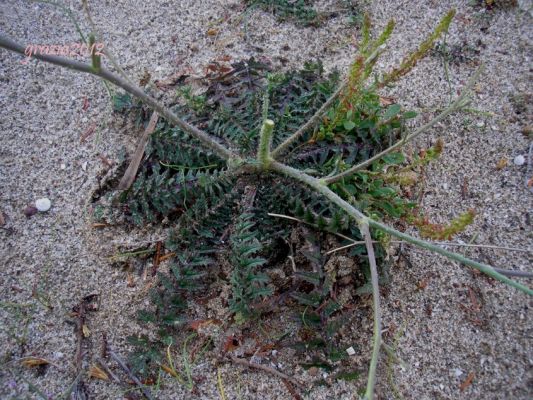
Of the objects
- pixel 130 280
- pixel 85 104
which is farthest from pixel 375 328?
pixel 85 104

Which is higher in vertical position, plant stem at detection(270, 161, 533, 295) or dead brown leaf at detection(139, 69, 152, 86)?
plant stem at detection(270, 161, 533, 295)

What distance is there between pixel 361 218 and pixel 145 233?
90cm

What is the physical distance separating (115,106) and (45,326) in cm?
93

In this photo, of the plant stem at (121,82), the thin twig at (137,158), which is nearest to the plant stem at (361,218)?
the plant stem at (121,82)

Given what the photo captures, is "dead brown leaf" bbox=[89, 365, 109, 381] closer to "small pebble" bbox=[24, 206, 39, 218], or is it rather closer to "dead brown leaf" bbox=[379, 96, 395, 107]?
"small pebble" bbox=[24, 206, 39, 218]

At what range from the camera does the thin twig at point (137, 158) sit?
191 cm

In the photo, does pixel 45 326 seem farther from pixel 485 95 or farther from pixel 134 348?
pixel 485 95

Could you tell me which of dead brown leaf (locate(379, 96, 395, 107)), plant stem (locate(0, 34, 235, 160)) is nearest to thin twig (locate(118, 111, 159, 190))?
plant stem (locate(0, 34, 235, 160))

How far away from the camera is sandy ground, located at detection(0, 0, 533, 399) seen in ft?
5.24

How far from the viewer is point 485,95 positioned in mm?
2104

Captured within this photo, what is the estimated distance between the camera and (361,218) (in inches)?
52.5

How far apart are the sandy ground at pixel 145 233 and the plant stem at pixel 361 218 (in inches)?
13.1

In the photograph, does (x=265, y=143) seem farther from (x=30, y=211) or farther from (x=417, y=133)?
(x=30, y=211)

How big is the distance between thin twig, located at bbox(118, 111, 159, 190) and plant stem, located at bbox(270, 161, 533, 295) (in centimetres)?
58
